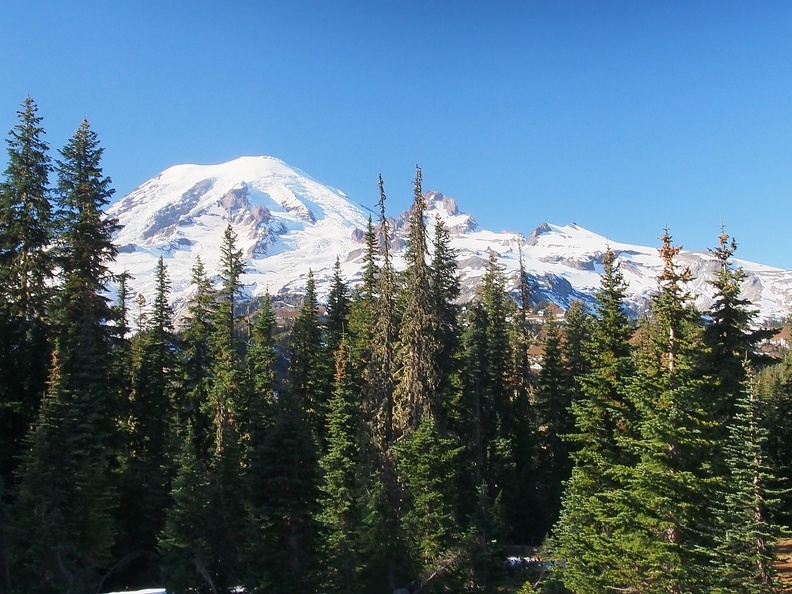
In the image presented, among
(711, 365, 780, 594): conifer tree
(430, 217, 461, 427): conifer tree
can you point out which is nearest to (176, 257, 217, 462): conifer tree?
(430, 217, 461, 427): conifer tree

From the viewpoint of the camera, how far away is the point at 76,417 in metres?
27.1

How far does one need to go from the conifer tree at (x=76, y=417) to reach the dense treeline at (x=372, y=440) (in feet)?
0.37

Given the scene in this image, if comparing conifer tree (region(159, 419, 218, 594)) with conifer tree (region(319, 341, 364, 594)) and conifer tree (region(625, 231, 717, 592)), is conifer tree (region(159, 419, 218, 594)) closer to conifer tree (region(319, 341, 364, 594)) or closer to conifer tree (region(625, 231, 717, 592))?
conifer tree (region(319, 341, 364, 594))

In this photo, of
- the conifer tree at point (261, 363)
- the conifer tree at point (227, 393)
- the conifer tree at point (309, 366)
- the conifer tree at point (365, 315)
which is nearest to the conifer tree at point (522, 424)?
the conifer tree at point (365, 315)

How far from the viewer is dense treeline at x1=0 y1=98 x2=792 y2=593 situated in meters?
19.2

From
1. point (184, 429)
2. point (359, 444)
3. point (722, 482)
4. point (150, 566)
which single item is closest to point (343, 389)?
point (359, 444)

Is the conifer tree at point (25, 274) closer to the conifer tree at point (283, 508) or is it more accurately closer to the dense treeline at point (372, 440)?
the dense treeline at point (372, 440)

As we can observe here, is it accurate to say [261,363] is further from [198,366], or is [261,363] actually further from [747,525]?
[747,525]

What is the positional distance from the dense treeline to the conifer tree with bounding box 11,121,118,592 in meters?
0.11

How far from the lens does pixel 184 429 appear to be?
3906cm

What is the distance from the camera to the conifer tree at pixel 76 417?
22.8 m

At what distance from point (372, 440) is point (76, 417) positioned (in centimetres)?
1336

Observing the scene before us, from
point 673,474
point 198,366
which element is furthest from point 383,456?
point 198,366

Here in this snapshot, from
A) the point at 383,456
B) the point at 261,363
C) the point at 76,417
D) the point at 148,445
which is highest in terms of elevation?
the point at 261,363
